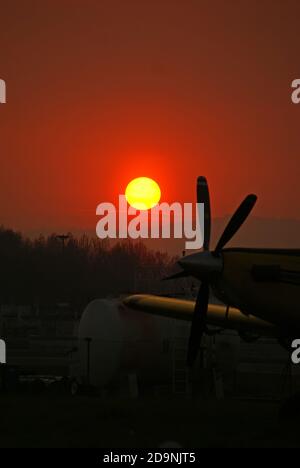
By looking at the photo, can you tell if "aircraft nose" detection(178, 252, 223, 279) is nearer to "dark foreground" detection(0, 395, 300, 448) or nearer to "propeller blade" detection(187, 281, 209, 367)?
"propeller blade" detection(187, 281, 209, 367)

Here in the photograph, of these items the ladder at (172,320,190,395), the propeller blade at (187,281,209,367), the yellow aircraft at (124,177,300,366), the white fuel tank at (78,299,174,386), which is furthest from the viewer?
the ladder at (172,320,190,395)

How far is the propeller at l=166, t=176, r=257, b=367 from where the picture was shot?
2298cm

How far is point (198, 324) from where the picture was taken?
2516cm

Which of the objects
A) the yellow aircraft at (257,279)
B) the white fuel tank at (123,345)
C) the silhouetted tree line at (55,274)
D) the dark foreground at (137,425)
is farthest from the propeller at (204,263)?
the silhouetted tree line at (55,274)

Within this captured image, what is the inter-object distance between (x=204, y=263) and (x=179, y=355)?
48.2 ft

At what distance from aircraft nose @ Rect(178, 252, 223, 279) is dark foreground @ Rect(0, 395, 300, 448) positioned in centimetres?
361

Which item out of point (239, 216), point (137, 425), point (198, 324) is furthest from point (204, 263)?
point (137, 425)

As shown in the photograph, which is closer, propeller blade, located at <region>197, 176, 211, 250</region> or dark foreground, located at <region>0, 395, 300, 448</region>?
dark foreground, located at <region>0, 395, 300, 448</region>

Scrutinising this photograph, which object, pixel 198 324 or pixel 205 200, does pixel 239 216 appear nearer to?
pixel 205 200

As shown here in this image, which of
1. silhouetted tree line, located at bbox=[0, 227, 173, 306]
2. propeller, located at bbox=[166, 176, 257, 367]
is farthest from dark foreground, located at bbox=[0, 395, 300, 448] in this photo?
silhouetted tree line, located at bbox=[0, 227, 173, 306]

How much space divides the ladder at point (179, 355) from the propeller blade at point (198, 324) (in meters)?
12.0
